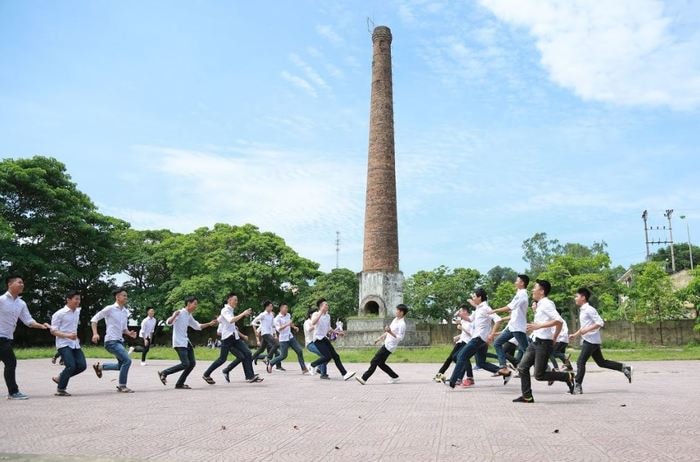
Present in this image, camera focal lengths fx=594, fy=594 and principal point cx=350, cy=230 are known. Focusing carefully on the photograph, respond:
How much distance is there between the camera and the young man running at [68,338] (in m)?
10.0

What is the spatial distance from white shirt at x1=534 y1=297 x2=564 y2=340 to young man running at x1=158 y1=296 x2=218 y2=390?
6208mm

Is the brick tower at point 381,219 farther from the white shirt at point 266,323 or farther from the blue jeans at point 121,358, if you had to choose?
the blue jeans at point 121,358

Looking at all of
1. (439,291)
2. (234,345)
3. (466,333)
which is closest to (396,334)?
(466,333)

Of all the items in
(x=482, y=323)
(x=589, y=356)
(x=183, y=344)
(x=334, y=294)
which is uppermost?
(x=334, y=294)

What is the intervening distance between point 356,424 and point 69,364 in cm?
591

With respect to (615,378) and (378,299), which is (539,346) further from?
(378,299)

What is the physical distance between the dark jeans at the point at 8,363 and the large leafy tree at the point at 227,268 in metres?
32.9

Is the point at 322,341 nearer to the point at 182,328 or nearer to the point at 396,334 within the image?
the point at 396,334

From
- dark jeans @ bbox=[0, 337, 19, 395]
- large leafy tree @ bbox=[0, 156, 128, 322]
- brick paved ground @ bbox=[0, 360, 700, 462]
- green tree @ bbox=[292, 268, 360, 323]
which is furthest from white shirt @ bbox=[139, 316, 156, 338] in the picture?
green tree @ bbox=[292, 268, 360, 323]

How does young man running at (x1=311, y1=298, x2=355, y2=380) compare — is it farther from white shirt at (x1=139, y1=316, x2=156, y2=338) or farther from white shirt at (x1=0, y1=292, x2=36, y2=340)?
white shirt at (x1=139, y1=316, x2=156, y2=338)

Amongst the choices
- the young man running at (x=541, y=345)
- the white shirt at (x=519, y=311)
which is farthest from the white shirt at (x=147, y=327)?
the young man running at (x=541, y=345)

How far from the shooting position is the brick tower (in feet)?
99.4

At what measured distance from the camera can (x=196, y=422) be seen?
6.82 metres

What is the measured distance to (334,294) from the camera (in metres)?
46.4
